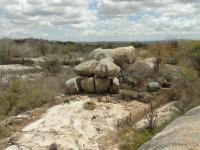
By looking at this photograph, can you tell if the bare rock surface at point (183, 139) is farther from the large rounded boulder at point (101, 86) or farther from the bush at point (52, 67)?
the bush at point (52, 67)

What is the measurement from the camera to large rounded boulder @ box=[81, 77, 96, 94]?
19438 millimetres

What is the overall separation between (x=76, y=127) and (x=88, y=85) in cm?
524

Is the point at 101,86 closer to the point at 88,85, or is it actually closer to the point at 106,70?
the point at 88,85

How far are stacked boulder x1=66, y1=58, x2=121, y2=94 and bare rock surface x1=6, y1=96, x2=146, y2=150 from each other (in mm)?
1629

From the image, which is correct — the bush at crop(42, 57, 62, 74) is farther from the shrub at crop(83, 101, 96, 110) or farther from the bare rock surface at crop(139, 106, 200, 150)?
the bare rock surface at crop(139, 106, 200, 150)

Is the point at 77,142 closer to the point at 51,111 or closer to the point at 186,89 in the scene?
the point at 51,111

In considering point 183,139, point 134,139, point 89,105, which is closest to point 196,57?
point 89,105

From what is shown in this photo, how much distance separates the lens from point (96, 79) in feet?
64.1

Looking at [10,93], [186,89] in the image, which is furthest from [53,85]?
[186,89]

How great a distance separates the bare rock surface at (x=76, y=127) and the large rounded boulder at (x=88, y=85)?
1.60 m

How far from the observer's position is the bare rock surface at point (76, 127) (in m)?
13.0

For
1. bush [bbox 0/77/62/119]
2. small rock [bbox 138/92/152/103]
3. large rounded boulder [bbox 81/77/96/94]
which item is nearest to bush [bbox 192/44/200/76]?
small rock [bbox 138/92/152/103]

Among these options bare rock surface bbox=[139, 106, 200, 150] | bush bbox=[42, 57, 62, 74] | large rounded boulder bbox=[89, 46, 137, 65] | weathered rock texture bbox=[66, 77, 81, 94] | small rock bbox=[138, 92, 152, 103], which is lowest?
bush bbox=[42, 57, 62, 74]

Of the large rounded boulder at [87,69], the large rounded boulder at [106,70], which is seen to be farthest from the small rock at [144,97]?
the large rounded boulder at [87,69]
